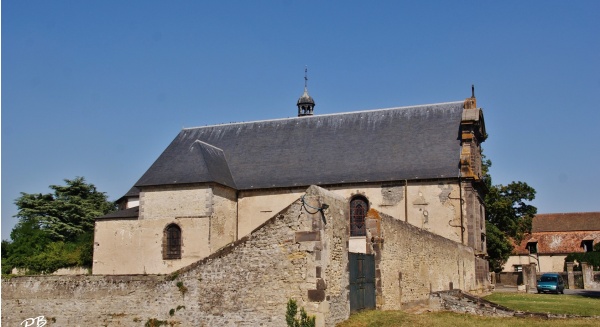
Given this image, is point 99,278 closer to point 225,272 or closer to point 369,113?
point 225,272

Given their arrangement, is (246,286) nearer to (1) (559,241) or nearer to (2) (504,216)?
(2) (504,216)

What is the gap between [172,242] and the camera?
27.0 meters

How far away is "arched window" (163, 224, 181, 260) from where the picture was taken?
2678cm

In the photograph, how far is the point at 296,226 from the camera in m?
12.1

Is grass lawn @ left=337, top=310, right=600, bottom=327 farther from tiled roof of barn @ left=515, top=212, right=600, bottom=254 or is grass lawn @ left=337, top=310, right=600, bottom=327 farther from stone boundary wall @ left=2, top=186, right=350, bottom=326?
tiled roof of barn @ left=515, top=212, right=600, bottom=254

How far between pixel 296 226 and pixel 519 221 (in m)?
33.7

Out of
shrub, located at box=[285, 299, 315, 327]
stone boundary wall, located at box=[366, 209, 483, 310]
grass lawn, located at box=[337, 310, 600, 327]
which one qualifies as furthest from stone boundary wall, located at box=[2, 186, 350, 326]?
stone boundary wall, located at box=[366, 209, 483, 310]

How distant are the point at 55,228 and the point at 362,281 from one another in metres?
33.3

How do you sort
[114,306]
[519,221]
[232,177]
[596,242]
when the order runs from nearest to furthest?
[114,306] → [232,177] → [519,221] → [596,242]

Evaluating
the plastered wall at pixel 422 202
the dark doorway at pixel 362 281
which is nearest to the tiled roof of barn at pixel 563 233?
the plastered wall at pixel 422 202

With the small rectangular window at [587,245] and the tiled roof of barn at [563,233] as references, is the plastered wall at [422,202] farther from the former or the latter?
the small rectangular window at [587,245]

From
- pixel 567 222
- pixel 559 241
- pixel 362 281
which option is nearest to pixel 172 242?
pixel 362 281

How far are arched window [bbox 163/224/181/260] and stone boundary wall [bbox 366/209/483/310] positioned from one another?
38.3 ft

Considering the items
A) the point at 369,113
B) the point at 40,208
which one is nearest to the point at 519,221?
the point at 369,113
